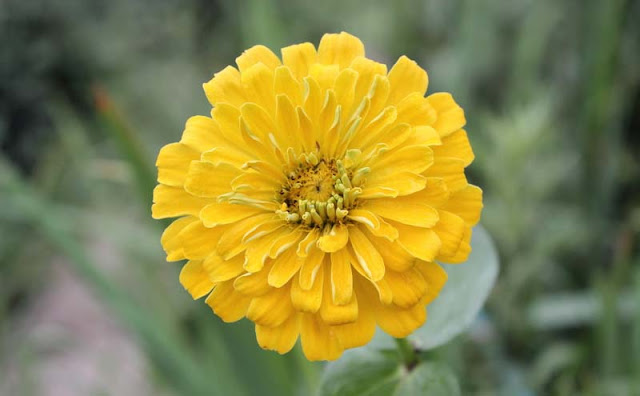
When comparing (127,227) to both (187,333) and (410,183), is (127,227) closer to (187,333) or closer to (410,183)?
(187,333)

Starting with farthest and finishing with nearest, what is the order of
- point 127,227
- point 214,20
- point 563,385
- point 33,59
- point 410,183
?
point 214,20
point 33,59
point 127,227
point 563,385
point 410,183

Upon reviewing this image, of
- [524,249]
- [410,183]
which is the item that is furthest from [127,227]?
[410,183]

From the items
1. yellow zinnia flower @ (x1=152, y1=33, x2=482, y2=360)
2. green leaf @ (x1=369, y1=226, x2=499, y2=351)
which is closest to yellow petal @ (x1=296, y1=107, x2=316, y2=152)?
yellow zinnia flower @ (x1=152, y1=33, x2=482, y2=360)

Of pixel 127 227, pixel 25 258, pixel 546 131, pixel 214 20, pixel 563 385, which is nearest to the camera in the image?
pixel 563 385

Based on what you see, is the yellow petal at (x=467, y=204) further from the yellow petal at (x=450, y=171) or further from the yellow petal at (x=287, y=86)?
the yellow petal at (x=287, y=86)

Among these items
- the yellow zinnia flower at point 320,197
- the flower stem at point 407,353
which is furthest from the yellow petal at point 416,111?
the flower stem at point 407,353

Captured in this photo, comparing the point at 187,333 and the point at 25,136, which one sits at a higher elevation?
the point at 25,136

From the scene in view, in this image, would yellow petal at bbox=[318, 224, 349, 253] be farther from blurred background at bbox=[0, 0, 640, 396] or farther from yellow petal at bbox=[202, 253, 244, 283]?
blurred background at bbox=[0, 0, 640, 396]
